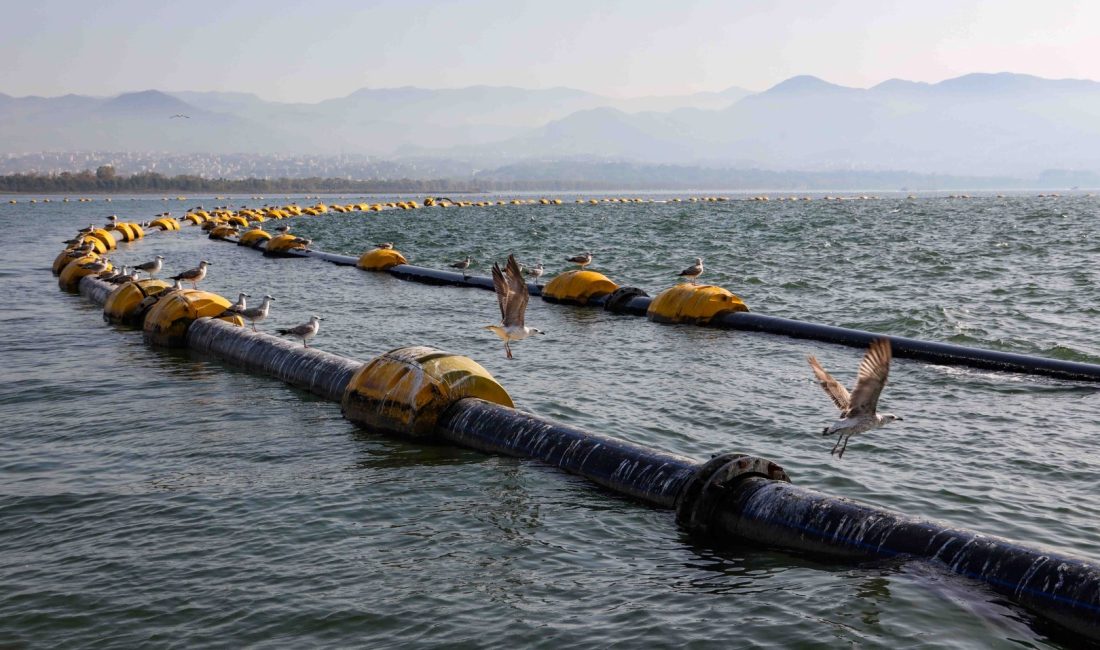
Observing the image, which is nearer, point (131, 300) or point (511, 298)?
point (511, 298)

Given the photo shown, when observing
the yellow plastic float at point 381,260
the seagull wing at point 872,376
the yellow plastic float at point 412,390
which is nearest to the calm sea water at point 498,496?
the yellow plastic float at point 412,390

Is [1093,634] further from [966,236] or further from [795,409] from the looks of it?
[966,236]

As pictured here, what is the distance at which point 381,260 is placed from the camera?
39.0 meters

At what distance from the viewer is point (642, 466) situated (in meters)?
10.9

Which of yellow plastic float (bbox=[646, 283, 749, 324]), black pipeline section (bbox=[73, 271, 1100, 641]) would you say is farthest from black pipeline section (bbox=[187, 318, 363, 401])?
yellow plastic float (bbox=[646, 283, 749, 324])

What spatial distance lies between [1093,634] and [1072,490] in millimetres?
4319

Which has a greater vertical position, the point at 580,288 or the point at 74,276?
the point at 580,288

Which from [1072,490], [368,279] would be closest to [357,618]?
[1072,490]

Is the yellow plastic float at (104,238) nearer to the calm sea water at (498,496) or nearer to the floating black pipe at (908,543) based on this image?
the calm sea water at (498,496)

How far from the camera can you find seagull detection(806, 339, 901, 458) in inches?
347

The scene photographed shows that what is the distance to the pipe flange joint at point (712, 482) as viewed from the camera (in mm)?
9695

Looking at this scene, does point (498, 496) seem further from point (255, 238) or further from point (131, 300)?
point (255, 238)

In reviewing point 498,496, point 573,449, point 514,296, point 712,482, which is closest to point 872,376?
point 712,482

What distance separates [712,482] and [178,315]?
14913mm
